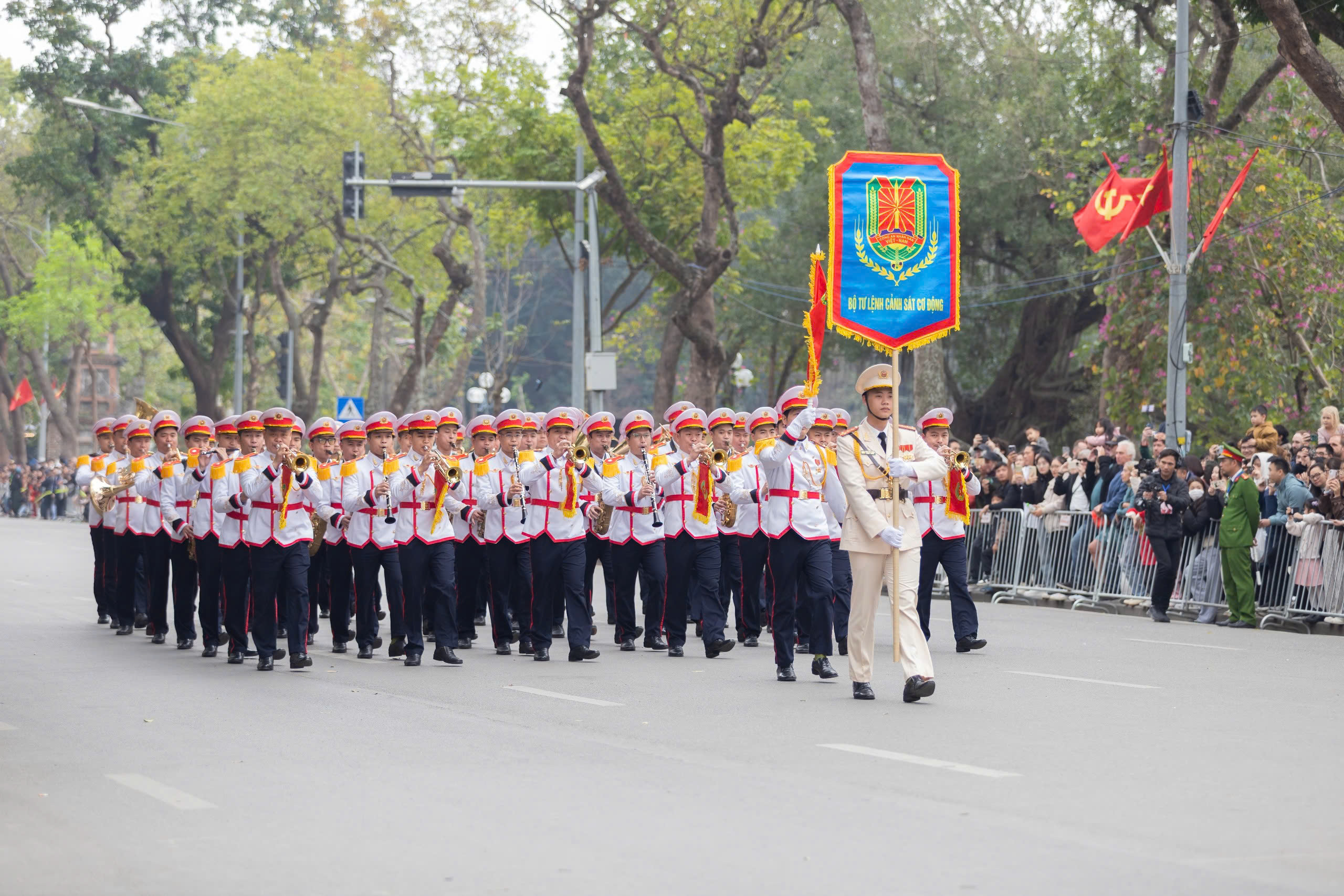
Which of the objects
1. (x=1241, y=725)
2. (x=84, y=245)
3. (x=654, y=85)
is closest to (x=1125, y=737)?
(x=1241, y=725)

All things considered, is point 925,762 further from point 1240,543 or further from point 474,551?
point 1240,543

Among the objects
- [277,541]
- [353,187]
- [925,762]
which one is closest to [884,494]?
[925,762]

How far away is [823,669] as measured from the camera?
41.9 feet

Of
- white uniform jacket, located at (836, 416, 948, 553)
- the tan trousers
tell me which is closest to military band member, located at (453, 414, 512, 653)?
white uniform jacket, located at (836, 416, 948, 553)

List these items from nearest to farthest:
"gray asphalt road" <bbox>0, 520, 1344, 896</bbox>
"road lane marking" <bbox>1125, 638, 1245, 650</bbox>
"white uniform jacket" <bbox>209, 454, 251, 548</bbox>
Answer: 1. "gray asphalt road" <bbox>0, 520, 1344, 896</bbox>
2. "white uniform jacket" <bbox>209, 454, 251, 548</bbox>
3. "road lane marking" <bbox>1125, 638, 1245, 650</bbox>

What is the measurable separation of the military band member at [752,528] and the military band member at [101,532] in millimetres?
6087

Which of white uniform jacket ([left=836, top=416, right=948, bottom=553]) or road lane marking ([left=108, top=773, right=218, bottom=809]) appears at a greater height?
white uniform jacket ([left=836, top=416, right=948, bottom=553])

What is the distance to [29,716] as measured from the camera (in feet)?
35.8

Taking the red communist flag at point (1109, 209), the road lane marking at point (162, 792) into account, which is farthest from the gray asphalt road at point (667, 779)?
the red communist flag at point (1109, 209)

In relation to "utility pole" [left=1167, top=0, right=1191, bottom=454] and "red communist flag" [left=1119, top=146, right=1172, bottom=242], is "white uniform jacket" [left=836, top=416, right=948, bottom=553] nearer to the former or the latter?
"utility pole" [left=1167, top=0, right=1191, bottom=454]

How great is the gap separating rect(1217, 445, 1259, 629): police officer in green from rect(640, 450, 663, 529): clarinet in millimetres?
5911

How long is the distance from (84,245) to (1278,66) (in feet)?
130

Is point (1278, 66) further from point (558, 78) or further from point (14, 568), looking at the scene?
point (14, 568)

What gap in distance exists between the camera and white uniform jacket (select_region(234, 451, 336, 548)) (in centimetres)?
1373
